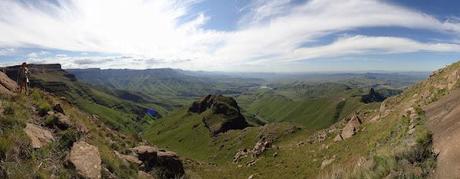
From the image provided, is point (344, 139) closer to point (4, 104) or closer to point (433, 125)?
point (433, 125)

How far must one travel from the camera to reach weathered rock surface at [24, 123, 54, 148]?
14.6 metres

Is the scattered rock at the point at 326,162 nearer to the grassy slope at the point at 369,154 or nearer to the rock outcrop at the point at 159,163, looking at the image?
the grassy slope at the point at 369,154

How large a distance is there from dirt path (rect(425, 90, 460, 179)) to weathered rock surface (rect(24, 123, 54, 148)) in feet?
47.8

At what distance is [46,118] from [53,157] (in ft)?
20.7

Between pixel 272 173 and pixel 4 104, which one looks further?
pixel 272 173

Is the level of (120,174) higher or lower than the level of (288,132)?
higher

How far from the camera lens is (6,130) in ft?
46.8

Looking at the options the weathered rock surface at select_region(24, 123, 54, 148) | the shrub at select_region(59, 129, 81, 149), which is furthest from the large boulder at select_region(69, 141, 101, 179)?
the weathered rock surface at select_region(24, 123, 54, 148)

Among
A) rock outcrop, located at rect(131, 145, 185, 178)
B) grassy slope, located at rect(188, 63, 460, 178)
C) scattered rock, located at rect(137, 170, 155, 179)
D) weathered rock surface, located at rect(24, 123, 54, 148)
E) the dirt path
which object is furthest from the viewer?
rock outcrop, located at rect(131, 145, 185, 178)

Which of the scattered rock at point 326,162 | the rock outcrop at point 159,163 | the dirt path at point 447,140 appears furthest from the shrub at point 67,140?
the scattered rock at point 326,162

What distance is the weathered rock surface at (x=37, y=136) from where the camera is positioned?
14.6m

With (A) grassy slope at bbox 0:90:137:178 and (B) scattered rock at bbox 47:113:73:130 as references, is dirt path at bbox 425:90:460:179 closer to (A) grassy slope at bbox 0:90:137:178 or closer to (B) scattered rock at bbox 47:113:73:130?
(A) grassy slope at bbox 0:90:137:178

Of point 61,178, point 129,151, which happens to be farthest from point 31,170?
point 129,151

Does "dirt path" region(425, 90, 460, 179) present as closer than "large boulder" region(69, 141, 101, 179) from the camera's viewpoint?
Yes
